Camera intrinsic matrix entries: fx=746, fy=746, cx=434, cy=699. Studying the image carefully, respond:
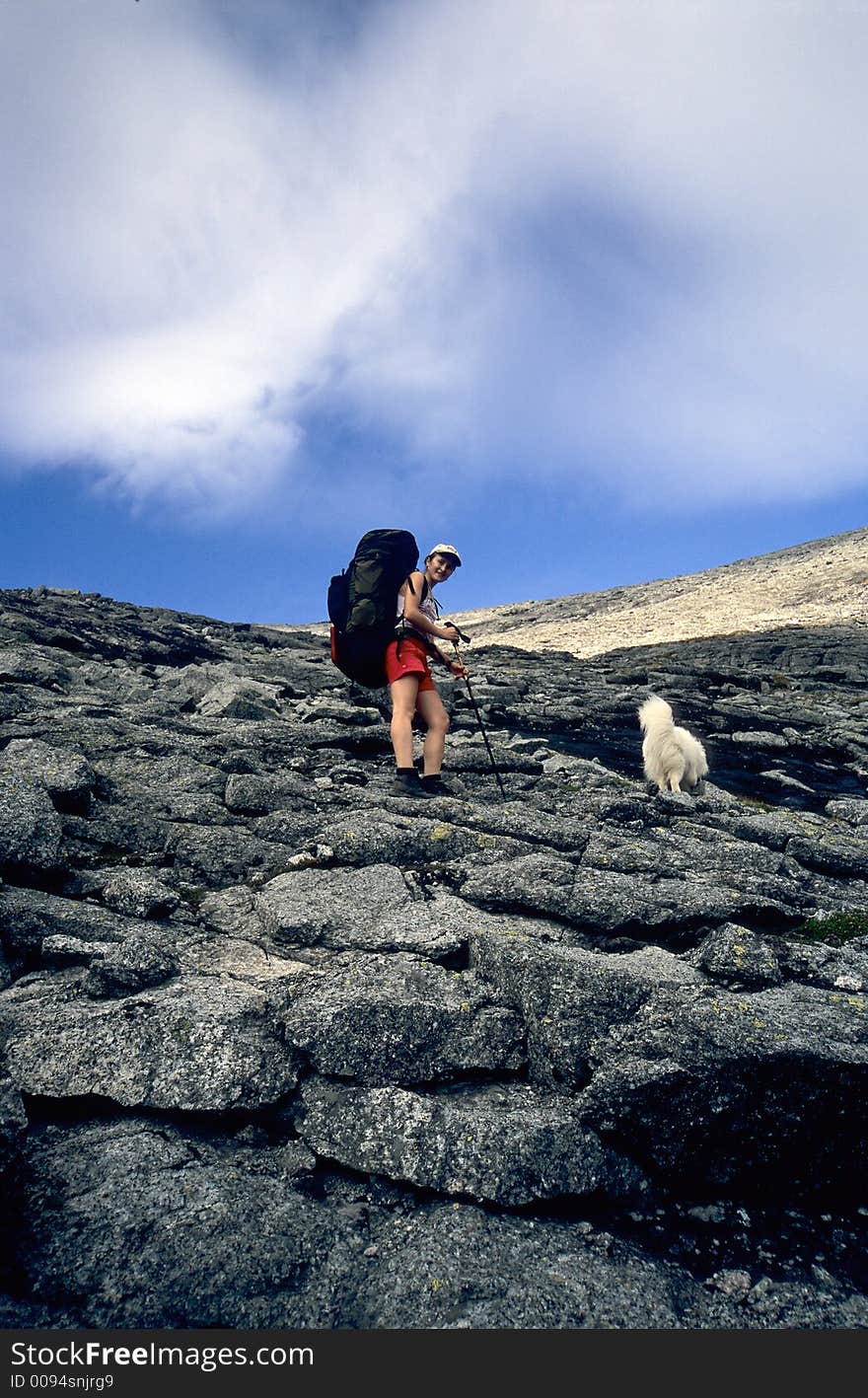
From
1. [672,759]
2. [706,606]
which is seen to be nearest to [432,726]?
[672,759]

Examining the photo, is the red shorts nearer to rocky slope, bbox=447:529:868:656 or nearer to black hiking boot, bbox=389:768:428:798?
black hiking boot, bbox=389:768:428:798

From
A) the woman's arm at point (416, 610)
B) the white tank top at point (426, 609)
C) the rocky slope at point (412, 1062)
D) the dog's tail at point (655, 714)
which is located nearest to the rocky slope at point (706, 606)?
the dog's tail at point (655, 714)

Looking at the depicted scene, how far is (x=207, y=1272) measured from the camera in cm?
305

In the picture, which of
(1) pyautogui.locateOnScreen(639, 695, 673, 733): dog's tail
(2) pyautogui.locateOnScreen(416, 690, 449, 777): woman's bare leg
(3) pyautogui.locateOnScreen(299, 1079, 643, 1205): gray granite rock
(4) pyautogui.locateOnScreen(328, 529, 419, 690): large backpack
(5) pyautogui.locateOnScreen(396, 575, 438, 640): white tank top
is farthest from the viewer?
(1) pyautogui.locateOnScreen(639, 695, 673, 733): dog's tail

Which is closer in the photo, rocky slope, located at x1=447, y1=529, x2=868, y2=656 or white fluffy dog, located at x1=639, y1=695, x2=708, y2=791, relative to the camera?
white fluffy dog, located at x1=639, y1=695, x2=708, y2=791

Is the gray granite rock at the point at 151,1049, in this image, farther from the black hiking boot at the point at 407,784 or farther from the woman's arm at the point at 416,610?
the woman's arm at the point at 416,610

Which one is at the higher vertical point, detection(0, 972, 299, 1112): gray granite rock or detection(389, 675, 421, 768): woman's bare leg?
detection(389, 675, 421, 768): woman's bare leg

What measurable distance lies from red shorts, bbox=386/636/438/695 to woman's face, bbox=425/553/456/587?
32.8 inches

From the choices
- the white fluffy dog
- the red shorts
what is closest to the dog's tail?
the white fluffy dog

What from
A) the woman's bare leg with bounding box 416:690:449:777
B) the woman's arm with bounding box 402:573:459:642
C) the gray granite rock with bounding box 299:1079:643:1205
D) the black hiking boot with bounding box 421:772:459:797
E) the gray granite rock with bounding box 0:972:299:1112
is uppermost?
the woman's arm with bounding box 402:573:459:642

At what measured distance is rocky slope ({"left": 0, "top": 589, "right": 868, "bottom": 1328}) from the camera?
10.4 ft

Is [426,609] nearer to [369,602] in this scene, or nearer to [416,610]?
[416,610]

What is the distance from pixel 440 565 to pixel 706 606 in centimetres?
5379

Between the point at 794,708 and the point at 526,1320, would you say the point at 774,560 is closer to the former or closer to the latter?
the point at 794,708
